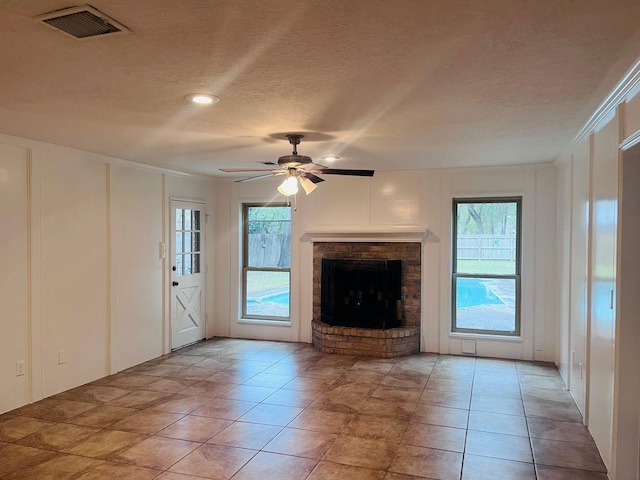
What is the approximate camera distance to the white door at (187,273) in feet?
21.0

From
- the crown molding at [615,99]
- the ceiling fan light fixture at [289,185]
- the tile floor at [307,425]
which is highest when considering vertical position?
the crown molding at [615,99]

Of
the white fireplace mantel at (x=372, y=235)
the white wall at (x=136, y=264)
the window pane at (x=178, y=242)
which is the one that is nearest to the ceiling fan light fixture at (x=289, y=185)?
the white wall at (x=136, y=264)

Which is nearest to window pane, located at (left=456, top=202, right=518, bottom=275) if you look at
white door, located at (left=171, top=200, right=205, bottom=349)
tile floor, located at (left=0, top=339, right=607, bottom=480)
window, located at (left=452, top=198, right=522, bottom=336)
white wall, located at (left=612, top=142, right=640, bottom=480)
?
window, located at (left=452, top=198, right=522, bottom=336)

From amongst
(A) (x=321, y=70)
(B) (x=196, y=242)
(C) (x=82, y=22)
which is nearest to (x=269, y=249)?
(B) (x=196, y=242)

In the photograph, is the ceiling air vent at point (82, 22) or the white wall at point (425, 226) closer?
the ceiling air vent at point (82, 22)

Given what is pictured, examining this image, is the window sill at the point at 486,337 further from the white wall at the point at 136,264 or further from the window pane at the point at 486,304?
the white wall at the point at 136,264

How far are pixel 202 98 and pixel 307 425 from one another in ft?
8.65

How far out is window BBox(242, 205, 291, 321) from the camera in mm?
7090

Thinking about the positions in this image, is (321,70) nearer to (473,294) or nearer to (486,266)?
(486,266)

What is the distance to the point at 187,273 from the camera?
264 inches

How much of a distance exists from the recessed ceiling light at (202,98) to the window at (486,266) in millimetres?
4030

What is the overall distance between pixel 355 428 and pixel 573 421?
5.97 feet

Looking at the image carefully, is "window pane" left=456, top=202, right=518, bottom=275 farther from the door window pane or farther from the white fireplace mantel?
the door window pane

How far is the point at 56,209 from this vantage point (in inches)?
183
